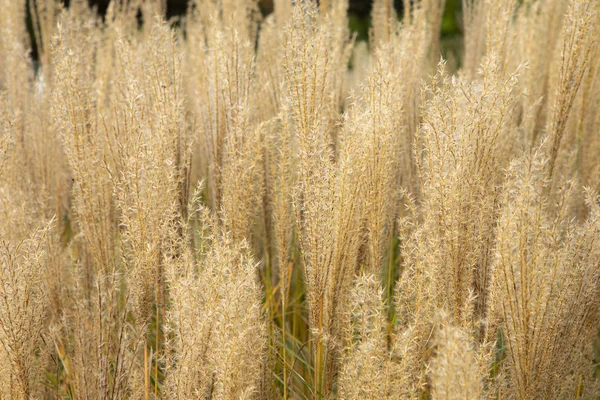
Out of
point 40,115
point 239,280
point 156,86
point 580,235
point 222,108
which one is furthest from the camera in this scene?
point 40,115

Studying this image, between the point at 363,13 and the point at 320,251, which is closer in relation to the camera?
the point at 320,251

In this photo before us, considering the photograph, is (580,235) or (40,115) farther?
(40,115)

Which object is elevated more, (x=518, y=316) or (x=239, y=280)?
(x=239, y=280)

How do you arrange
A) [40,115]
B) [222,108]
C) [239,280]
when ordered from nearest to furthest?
[239,280] < [222,108] < [40,115]

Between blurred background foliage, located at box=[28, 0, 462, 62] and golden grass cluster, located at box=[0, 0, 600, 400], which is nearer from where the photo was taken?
golden grass cluster, located at box=[0, 0, 600, 400]

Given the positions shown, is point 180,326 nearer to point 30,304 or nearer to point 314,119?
point 30,304

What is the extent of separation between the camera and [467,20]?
3.58 meters

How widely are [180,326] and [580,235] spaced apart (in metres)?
1.06

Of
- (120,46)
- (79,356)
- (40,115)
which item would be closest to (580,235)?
(79,356)

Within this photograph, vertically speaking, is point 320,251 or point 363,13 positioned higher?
point 363,13

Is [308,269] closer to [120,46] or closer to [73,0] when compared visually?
[120,46]

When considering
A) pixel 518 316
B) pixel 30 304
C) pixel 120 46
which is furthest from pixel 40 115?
pixel 518 316

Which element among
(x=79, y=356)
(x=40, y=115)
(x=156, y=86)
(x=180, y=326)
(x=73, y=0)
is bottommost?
(x=79, y=356)

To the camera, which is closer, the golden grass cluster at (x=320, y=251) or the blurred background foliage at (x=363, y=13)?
the golden grass cluster at (x=320, y=251)
